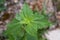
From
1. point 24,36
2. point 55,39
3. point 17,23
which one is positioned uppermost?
point 17,23

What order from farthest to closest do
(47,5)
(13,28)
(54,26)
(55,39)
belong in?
(47,5)
(54,26)
(55,39)
(13,28)

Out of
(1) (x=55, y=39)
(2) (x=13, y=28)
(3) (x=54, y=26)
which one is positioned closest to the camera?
(2) (x=13, y=28)

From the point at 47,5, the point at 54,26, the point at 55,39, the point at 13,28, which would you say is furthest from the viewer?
the point at 47,5

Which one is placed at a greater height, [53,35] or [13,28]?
[13,28]

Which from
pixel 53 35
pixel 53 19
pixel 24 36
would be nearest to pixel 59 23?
pixel 53 19

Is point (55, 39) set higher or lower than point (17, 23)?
lower

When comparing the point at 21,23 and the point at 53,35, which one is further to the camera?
the point at 53,35

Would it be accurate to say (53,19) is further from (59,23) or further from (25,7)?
(25,7)

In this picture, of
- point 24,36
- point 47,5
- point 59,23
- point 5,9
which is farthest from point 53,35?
point 24,36

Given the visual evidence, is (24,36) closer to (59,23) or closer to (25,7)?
(25,7)
